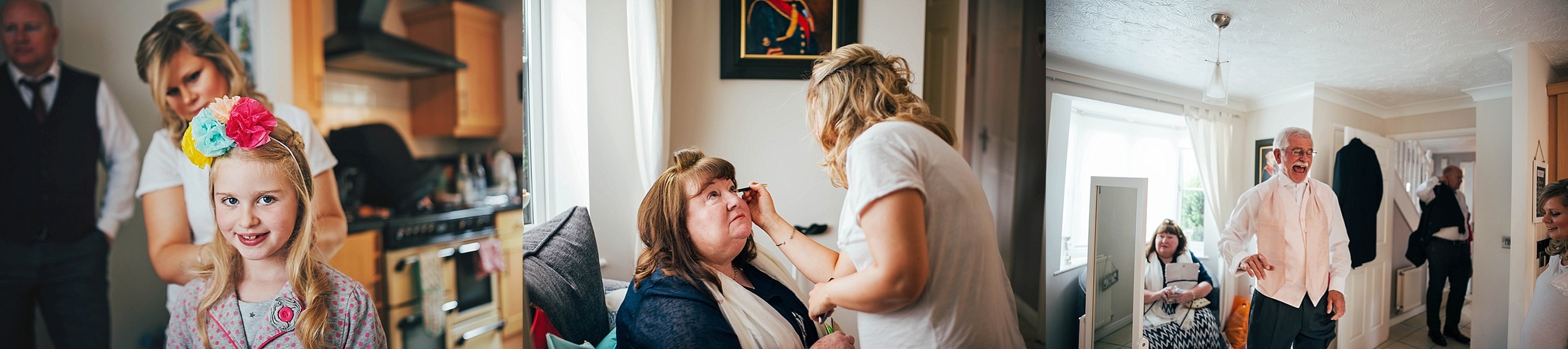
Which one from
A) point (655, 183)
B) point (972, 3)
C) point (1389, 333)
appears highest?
point (972, 3)

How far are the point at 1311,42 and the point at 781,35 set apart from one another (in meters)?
1.08

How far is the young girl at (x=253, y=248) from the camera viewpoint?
1.03m

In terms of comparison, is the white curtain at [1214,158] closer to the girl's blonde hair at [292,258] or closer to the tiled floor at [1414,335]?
the tiled floor at [1414,335]

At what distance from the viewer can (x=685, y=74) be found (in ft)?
3.09

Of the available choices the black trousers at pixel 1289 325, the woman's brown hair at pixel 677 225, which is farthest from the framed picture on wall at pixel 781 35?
the black trousers at pixel 1289 325

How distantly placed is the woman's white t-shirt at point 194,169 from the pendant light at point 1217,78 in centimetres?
168

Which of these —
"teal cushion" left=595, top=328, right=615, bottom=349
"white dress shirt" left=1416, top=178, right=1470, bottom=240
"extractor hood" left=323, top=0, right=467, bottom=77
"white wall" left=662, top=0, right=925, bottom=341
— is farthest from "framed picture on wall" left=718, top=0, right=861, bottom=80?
"white dress shirt" left=1416, top=178, right=1470, bottom=240

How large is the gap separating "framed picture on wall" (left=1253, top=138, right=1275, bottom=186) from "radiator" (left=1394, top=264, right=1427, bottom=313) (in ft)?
1.44

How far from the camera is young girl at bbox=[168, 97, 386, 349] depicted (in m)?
1.03

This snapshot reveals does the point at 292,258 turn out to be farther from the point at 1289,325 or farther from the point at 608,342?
the point at 1289,325

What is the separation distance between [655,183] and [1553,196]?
75.2 inches

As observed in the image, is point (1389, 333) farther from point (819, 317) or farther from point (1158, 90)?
point (819, 317)

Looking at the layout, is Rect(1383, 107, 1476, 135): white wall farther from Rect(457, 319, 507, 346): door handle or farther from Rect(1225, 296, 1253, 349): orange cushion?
Rect(457, 319, 507, 346): door handle

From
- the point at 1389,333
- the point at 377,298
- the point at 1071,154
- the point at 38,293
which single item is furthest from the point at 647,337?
the point at 1389,333
